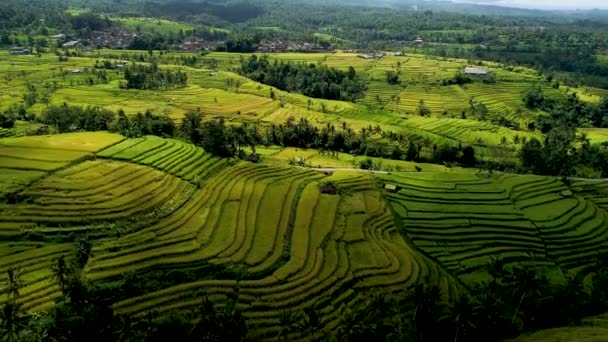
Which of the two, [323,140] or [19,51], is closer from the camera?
[323,140]

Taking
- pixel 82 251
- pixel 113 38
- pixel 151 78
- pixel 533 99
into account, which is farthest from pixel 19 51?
pixel 533 99

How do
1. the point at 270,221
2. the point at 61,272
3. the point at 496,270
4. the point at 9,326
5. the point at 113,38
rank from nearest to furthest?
the point at 9,326 < the point at 61,272 < the point at 496,270 < the point at 270,221 < the point at 113,38

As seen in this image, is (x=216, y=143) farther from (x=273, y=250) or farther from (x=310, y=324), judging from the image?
(x=310, y=324)

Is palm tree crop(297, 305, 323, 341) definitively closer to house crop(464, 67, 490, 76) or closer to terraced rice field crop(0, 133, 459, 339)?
terraced rice field crop(0, 133, 459, 339)

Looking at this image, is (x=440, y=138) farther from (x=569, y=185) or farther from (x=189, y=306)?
(x=189, y=306)

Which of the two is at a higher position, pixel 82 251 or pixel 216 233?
pixel 82 251

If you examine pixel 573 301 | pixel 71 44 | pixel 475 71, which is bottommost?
pixel 573 301

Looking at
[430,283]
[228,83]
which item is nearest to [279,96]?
[228,83]

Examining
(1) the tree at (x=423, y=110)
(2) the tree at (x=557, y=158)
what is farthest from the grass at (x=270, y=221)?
(1) the tree at (x=423, y=110)

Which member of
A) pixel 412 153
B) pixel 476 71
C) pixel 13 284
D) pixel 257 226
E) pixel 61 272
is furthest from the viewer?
pixel 476 71

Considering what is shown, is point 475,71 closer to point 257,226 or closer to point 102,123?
point 102,123
